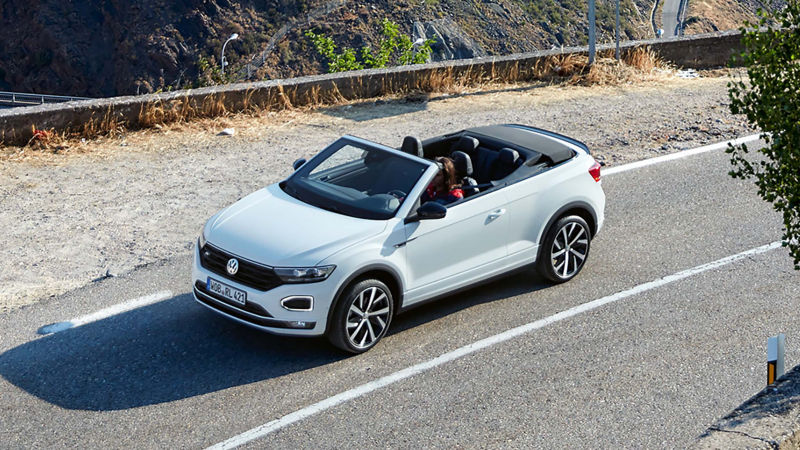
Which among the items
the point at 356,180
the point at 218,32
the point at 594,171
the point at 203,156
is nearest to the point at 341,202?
the point at 356,180

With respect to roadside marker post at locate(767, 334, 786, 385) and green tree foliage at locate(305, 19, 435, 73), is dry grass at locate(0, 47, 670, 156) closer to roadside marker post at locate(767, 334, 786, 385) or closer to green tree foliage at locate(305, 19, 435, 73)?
roadside marker post at locate(767, 334, 786, 385)

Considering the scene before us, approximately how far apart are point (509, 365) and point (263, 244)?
82.4 inches

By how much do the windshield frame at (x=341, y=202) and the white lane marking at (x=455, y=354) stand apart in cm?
120

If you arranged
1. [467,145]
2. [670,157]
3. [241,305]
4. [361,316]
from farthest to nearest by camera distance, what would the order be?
1. [670,157]
2. [467,145]
3. [361,316]
4. [241,305]

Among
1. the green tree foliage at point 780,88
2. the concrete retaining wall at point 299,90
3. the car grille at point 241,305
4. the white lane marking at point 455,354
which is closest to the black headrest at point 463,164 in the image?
the white lane marking at point 455,354

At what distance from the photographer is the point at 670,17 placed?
436ft

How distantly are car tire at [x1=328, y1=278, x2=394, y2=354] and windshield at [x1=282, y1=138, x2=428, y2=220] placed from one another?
623 mm

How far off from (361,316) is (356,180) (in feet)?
4.46

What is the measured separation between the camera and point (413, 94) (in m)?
13.6

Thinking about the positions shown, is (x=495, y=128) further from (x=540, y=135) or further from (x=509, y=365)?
(x=509, y=365)

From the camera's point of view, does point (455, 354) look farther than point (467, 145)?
No

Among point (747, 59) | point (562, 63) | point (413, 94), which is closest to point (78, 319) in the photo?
point (747, 59)

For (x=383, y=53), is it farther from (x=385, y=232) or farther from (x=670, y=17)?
(x=670, y=17)

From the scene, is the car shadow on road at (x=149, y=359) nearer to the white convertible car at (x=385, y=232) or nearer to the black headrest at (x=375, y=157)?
the white convertible car at (x=385, y=232)
